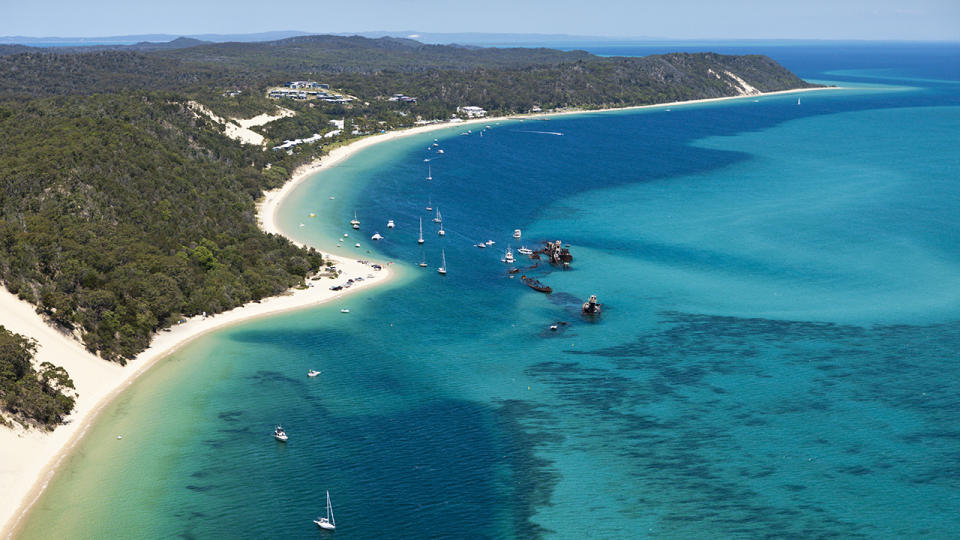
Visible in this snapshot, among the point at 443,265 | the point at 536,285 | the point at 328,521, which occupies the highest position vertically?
the point at 443,265

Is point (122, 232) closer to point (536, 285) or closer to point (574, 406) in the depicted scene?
point (536, 285)

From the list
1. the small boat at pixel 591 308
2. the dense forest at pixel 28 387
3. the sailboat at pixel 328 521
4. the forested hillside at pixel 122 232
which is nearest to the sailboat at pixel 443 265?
the forested hillside at pixel 122 232

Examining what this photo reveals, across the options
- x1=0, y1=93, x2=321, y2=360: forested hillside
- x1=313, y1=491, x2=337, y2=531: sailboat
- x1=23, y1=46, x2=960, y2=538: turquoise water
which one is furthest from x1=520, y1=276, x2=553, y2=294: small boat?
x1=313, y1=491, x2=337, y2=531: sailboat

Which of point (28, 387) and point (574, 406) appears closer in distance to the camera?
point (28, 387)

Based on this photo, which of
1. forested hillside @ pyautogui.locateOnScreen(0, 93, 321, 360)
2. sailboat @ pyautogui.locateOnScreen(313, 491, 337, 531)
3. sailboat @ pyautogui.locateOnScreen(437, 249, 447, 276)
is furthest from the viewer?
sailboat @ pyautogui.locateOnScreen(437, 249, 447, 276)

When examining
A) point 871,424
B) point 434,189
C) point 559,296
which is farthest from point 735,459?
point 434,189

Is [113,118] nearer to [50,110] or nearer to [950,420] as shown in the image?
[50,110]

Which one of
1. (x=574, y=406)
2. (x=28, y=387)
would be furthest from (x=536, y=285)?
(x=28, y=387)

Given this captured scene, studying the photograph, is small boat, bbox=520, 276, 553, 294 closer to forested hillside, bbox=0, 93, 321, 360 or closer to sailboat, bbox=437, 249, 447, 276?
sailboat, bbox=437, 249, 447, 276
